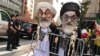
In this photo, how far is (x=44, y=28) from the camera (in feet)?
14.2

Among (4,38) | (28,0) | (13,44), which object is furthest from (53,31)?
(28,0)

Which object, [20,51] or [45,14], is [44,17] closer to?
[45,14]

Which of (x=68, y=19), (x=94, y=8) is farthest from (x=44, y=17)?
(x=94, y=8)

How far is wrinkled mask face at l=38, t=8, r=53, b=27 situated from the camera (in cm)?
425

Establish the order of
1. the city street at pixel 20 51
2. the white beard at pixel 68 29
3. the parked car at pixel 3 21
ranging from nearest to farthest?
the white beard at pixel 68 29 → the city street at pixel 20 51 → the parked car at pixel 3 21

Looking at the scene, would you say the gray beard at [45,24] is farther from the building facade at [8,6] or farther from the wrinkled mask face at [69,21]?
the building facade at [8,6]

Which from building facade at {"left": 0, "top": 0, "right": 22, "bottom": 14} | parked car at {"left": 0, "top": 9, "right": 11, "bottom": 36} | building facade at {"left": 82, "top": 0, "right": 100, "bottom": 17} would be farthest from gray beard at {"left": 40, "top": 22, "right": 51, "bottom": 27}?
building facade at {"left": 0, "top": 0, "right": 22, "bottom": 14}

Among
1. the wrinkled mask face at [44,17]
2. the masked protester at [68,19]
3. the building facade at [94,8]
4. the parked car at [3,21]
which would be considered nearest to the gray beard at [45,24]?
the wrinkled mask face at [44,17]

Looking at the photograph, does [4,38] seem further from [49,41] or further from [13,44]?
[49,41]

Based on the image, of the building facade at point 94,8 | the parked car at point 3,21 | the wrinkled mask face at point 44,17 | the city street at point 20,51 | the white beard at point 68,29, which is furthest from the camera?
the building facade at point 94,8

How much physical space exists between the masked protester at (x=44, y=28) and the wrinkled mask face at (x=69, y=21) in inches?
8.8

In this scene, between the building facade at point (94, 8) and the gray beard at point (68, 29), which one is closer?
the gray beard at point (68, 29)

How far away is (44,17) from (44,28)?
15 cm

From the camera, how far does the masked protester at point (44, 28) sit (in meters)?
4.29
